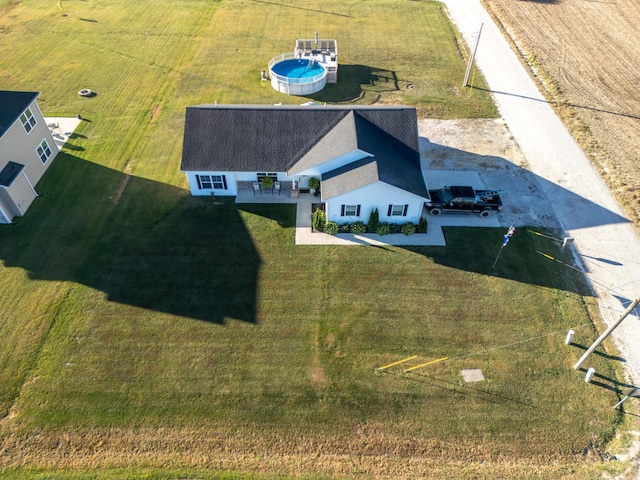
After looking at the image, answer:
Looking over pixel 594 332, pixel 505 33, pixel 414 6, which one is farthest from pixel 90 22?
pixel 594 332

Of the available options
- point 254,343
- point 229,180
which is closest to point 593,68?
point 229,180

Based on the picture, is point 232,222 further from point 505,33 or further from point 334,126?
point 505,33

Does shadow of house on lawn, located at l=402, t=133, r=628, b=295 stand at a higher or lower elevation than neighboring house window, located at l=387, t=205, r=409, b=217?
lower

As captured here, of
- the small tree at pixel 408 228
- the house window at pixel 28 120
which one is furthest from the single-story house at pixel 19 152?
the small tree at pixel 408 228

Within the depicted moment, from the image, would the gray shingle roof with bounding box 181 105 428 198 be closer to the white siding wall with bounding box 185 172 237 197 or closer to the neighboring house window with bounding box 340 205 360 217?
the white siding wall with bounding box 185 172 237 197

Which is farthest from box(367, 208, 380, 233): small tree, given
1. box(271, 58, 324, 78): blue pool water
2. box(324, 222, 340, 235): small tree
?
box(271, 58, 324, 78): blue pool water

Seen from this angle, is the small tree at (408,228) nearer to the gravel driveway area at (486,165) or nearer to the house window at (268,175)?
the gravel driveway area at (486,165)


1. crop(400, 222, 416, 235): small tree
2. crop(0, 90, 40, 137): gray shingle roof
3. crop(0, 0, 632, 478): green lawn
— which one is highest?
crop(0, 90, 40, 137): gray shingle roof
